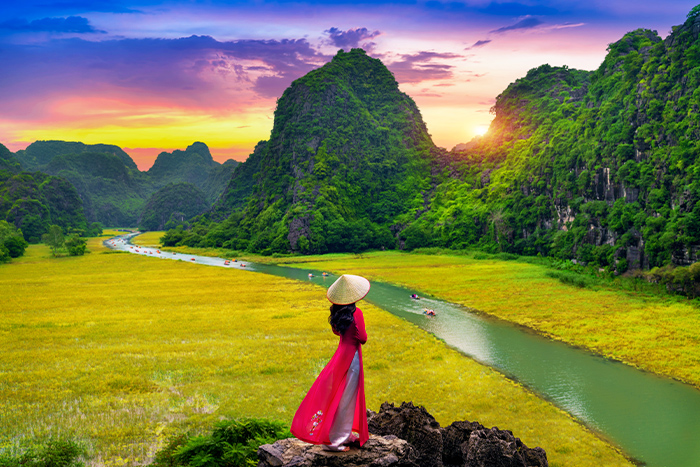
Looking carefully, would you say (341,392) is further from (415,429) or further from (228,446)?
(228,446)

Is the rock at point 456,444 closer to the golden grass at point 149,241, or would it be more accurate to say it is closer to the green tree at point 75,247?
the green tree at point 75,247

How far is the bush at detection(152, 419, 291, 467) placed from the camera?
28.7 ft

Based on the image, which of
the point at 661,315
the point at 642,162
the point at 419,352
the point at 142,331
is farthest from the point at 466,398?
the point at 642,162

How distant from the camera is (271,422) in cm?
1016

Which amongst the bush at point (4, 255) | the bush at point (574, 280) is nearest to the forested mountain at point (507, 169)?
the bush at point (574, 280)

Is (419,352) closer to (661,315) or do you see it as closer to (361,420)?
(361,420)

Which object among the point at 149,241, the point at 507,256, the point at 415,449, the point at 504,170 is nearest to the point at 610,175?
the point at 507,256

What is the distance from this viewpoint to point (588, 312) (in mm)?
30062

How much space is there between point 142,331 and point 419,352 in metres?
16.6

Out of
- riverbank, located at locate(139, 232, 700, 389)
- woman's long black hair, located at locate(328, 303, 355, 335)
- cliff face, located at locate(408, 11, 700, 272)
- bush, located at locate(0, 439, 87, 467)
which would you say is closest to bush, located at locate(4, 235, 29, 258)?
riverbank, located at locate(139, 232, 700, 389)

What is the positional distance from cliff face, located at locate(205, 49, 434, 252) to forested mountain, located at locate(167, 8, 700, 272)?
18.0 inches

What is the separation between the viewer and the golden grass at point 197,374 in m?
12.5

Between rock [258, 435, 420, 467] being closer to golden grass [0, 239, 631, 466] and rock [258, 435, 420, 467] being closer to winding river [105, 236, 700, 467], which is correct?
golden grass [0, 239, 631, 466]

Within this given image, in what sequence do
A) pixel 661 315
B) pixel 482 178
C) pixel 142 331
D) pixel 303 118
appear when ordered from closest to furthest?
pixel 142 331, pixel 661 315, pixel 482 178, pixel 303 118
